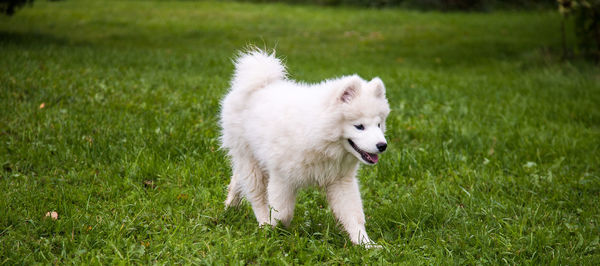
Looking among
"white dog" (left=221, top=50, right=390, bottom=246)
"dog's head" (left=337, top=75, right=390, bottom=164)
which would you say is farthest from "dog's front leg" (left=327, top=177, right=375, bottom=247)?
"dog's head" (left=337, top=75, right=390, bottom=164)

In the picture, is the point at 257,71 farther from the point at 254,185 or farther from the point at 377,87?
the point at 377,87

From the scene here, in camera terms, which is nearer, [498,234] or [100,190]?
[498,234]

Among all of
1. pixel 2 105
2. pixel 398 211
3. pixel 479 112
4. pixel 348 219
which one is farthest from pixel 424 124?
pixel 2 105

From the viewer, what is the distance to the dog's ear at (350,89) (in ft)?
10.3

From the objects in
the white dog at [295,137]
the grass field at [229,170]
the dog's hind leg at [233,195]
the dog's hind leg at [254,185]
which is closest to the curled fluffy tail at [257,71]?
the white dog at [295,137]

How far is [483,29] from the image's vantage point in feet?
59.0

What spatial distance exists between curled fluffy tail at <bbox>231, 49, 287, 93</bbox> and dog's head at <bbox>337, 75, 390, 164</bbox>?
0.84 metres

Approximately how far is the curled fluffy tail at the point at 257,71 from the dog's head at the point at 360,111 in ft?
2.74

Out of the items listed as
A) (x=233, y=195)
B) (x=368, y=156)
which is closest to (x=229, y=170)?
(x=233, y=195)

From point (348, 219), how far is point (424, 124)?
10.2ft

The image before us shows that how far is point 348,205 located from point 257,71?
46.4 inches

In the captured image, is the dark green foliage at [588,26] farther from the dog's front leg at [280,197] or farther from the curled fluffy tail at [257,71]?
the dog's front leg at [280,197]

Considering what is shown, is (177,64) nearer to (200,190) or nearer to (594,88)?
(200,190)

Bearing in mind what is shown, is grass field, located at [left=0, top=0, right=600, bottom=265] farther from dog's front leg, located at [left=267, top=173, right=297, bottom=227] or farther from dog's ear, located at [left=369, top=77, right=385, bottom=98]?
dog's ear, located at [left=369, top=77, right=385, bottom=98]
